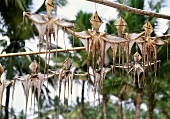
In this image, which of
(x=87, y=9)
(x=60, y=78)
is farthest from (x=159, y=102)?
(x=60, y=78)

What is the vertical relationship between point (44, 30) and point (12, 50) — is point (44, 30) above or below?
above

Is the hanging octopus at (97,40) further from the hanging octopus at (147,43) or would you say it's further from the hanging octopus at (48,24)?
→ the hanging octopus at (147,43)

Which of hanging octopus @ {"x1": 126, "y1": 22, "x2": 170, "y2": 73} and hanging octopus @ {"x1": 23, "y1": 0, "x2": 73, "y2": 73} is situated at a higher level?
hanging octopus @ {"x1": 23, "y1": 0, "x2": 73, "y2": 73}

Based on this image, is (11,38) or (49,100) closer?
(11,38)

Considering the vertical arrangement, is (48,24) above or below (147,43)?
above

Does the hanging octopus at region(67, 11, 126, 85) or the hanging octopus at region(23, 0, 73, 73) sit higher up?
the hanging octopus at region(23, 0, 73, 73)

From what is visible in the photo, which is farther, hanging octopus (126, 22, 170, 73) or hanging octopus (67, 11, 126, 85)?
hanging octopus (126, 22, 170, 73)

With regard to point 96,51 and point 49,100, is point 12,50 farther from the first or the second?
point 96,51

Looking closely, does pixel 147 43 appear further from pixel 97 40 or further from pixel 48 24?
pixel 48 24

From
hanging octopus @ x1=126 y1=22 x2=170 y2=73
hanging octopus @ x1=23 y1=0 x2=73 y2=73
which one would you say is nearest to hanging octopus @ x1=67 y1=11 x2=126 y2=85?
hanging octopus @ x1=23 y1=0 x2=73 y2=73

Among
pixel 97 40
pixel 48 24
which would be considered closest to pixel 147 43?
pixel 97 40

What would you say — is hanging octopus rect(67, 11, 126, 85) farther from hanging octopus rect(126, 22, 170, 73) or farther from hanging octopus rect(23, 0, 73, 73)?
hanging octopus rect(126, 22, 170, 73)
